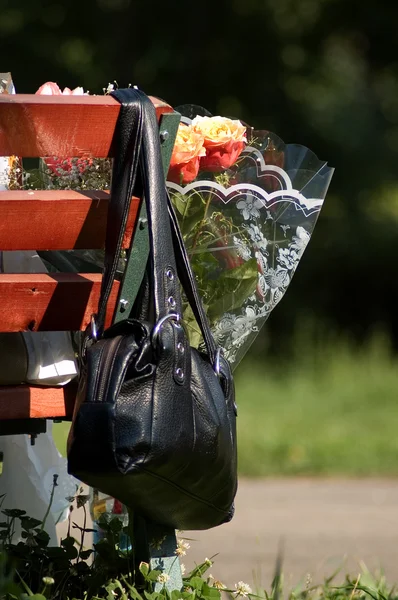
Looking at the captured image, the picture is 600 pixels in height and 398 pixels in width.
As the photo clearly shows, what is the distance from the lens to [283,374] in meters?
8.69

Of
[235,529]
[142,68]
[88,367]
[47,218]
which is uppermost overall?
[47,218]

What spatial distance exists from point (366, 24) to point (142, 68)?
3.20m

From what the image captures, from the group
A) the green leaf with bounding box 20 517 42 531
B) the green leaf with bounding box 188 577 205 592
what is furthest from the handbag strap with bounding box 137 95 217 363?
the green leaf with bounding box 20 517 42 531

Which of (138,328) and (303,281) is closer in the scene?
(138,328)

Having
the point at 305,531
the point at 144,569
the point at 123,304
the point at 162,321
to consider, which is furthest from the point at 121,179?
the point at 305,531

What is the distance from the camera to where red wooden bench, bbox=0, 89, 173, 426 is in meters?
2.10

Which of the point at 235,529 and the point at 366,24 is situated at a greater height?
the point at 366,24

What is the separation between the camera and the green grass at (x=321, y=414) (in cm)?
556

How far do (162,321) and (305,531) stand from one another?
2631 mm

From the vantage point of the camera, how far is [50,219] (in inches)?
85.4

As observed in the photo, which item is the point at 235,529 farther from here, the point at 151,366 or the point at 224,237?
the point at 151,366

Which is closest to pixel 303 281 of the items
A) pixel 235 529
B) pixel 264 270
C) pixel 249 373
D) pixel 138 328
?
pixel 249 373

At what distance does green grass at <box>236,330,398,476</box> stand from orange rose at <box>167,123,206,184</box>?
3.25 meters

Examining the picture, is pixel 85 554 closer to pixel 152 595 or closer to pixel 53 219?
pixel 152 595
